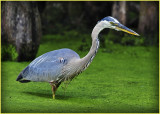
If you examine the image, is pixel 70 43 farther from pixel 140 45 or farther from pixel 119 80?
pixel 119 80

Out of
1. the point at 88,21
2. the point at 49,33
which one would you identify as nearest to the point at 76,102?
the point at 49,33

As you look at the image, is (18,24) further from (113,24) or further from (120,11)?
(120,11)

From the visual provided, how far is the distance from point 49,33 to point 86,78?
5.99 metres

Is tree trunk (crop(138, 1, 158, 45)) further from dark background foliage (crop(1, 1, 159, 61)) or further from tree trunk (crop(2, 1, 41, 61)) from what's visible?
tree trunk (crop(2, 1, 41, 61))

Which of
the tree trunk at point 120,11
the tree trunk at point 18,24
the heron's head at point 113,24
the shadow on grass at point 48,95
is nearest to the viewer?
the heron's head at point 113,24

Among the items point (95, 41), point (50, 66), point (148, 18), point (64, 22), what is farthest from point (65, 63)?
point (64, 22)

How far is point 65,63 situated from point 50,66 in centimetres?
20

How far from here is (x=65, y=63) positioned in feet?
16.5

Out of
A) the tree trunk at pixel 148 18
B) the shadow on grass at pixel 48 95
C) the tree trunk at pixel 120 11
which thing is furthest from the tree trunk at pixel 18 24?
the tree trunk at pixel 148 18

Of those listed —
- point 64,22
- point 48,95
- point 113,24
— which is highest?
point 64,22

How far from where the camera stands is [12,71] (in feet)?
23.2

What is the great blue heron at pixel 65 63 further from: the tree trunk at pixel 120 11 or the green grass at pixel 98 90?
the tree trunk at pixel 120 11

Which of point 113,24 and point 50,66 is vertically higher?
point 113,24

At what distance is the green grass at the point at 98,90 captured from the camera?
4.84m
